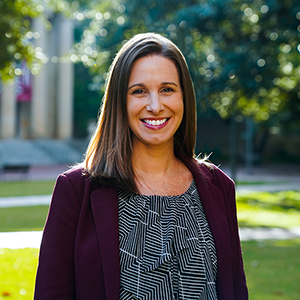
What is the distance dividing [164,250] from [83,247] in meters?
0.38

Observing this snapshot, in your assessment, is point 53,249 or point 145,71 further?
point 145,71

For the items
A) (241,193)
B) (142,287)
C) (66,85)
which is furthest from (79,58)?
(66,85)

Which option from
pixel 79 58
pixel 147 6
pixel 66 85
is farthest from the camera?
pixel 66 85

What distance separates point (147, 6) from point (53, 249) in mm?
14786

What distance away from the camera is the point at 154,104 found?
2281mm

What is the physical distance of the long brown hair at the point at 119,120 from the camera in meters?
2.26

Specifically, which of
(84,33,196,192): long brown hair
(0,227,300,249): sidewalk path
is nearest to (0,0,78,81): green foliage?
(0,227,300,249): sidewalk path

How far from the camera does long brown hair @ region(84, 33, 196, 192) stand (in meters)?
2.26

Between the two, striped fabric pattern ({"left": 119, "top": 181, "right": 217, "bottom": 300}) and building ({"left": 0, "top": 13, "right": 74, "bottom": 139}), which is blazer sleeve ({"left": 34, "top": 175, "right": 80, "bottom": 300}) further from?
building ({"left": 0, "top": 13, "right": 74, "bottom": 139})

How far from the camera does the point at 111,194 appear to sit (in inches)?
87.7

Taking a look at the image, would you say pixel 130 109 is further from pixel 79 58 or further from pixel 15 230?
pixel 15 230

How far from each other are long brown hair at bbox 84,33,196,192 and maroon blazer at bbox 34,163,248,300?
8 cm

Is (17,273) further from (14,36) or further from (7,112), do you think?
(7,112)

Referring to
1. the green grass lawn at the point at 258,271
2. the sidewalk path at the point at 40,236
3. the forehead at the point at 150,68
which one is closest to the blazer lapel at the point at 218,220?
the forehead at the point at 150,68
